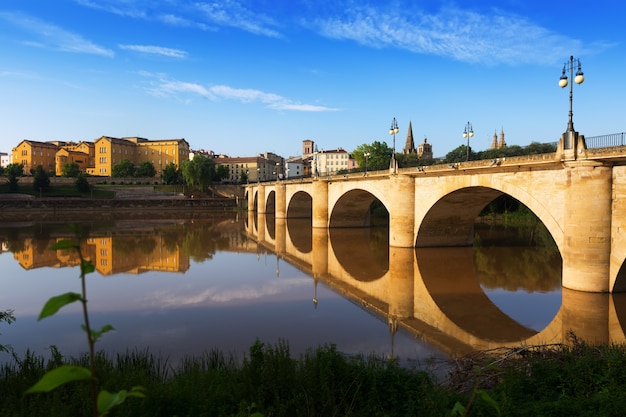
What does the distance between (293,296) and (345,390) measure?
9.49 meters

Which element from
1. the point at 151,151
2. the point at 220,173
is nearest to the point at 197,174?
the point at 220,173

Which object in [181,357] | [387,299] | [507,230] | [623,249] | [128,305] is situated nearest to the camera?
[181,357]

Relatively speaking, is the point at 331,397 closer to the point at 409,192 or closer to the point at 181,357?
the point at 181,357

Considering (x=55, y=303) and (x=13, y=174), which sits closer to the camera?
(x=55, y=303)

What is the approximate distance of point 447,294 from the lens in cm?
1653

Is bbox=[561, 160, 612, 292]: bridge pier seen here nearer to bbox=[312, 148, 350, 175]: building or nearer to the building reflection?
the building reflection

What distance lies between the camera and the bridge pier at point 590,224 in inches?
556

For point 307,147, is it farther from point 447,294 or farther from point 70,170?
point 447,294

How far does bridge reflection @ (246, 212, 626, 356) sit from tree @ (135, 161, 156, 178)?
255ft

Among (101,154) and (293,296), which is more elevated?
(101,154)

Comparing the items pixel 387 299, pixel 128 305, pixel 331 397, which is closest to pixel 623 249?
pixel 387 299

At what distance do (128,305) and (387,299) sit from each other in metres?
9.11

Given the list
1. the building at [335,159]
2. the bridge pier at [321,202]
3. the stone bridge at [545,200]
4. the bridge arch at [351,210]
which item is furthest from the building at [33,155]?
the stone bridge at [545,200]

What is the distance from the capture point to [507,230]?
3594cm
